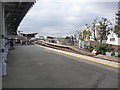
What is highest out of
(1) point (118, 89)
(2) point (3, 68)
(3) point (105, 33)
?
(3) point (105, 33)

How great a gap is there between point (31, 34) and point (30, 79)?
66.9 m

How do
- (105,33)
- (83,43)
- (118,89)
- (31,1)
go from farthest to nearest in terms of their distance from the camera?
1. (105,33)
2. (83,43)
3. (31,1)
4. (118,89)

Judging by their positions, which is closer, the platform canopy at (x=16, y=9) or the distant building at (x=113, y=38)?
the platform canopy at (x=16, y=9)

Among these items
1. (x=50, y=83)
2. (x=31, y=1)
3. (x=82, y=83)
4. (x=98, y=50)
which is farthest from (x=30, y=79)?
(x=98, y=50)

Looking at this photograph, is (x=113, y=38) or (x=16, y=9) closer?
(x=16, y=9)

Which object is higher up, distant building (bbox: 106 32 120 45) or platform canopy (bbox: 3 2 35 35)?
platform canopy (bbox: 3 2 35 35)

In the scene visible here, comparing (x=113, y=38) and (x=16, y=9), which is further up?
(x=16, y=9)

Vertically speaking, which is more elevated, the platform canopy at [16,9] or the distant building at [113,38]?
the platform canopy at [16,9]

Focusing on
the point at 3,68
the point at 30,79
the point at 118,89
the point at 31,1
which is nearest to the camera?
the point at 118,89

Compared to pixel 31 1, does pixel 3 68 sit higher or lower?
lower

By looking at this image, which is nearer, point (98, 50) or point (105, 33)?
point (98, 50)

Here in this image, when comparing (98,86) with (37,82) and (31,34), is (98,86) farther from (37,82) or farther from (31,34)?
(31,34)

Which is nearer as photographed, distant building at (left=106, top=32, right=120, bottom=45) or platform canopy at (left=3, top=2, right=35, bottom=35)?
platform canopy at (left=3, top=2, right=35, bottom=35)

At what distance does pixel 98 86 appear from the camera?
17.0 ft
